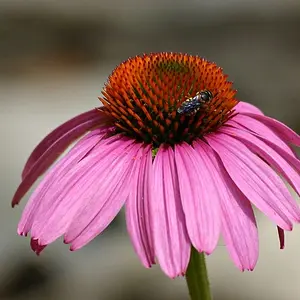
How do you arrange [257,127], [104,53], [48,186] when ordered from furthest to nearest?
1. [104,53]
2. [257,127]
3. [48,186]

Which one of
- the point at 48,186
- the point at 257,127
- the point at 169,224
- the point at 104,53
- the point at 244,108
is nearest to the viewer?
the point at 169,224

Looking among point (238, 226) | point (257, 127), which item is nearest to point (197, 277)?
point (238, 226)

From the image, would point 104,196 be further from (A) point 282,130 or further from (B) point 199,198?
(A) point 282,130

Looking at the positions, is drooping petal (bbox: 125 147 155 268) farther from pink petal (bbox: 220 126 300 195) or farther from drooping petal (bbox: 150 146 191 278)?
pink petal (bbox: 220 126 300 195)

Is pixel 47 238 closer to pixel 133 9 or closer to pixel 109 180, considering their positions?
pixel 109 180

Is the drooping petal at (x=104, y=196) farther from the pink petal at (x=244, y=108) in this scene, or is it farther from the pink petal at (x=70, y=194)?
the pink petal at (x=244, y=108)
